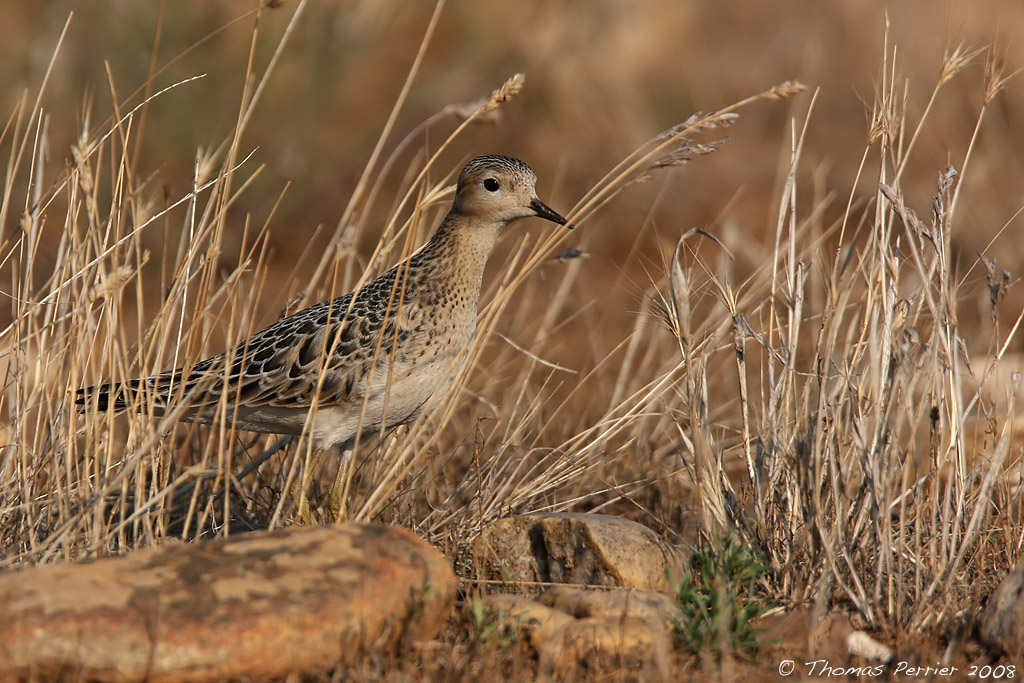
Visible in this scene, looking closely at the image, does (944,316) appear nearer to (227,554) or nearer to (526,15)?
(227,554)

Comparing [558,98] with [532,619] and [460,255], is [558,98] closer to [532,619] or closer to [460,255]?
[460,255]

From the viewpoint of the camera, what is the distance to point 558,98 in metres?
11.7

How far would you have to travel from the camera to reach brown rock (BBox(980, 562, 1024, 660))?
11.2 ft

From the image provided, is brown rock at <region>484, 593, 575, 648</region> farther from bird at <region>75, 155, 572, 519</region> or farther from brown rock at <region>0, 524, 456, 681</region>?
bird at <region>75, 155, 572, 519</region>

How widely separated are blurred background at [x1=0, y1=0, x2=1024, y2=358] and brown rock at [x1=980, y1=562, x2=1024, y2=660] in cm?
520

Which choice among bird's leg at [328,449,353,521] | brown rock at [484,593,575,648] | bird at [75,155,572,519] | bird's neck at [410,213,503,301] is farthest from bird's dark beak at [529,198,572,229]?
brown rock at [484,593,575,648]

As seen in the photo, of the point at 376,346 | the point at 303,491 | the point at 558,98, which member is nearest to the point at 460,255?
the point at 376,346

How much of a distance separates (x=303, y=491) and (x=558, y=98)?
7.97 metres

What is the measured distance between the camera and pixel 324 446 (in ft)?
16.0

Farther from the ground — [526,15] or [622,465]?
[526,15]

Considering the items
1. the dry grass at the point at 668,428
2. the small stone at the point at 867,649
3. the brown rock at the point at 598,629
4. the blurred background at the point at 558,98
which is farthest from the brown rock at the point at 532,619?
the blurred background at the point at 558,98

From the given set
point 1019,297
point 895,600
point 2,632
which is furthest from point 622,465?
point 1019,297

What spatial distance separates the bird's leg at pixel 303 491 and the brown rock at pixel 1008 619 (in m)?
2.36

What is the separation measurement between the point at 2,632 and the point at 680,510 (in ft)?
10.4
